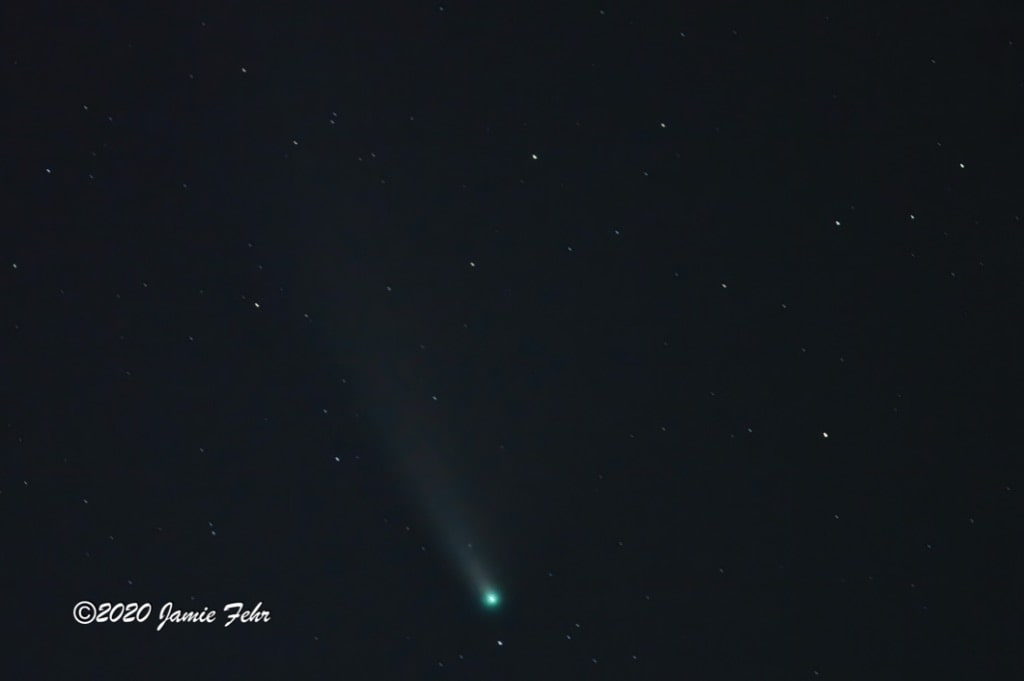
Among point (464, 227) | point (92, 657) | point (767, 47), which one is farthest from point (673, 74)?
point (92, 657)

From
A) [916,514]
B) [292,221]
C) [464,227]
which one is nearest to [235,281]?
[292,221]

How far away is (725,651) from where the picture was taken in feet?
3.32

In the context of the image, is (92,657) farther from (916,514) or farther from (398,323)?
(916,514)

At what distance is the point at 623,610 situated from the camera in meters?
1.01

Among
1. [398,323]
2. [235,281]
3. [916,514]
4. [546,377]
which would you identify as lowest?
[916,514]

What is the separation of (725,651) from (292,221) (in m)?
0.58

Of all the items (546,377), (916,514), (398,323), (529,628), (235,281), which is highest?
(235,281)

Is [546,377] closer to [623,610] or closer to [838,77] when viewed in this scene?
[623,610]

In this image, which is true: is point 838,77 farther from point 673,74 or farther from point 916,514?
point 916,514

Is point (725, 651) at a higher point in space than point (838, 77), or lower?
lower

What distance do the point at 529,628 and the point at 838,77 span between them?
59cm

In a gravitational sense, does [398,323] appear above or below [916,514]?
above
